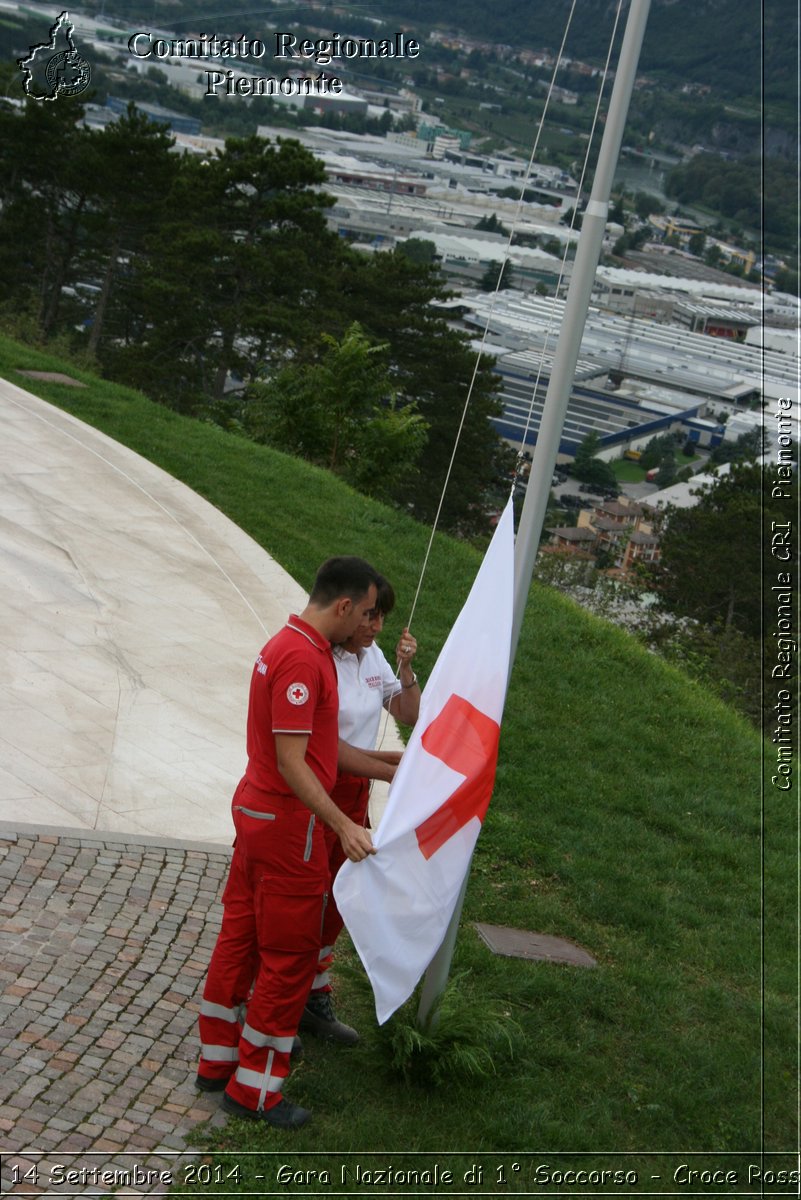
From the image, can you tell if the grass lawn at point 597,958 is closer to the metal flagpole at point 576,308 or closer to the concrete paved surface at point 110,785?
the concrete paved surface at point 110,785

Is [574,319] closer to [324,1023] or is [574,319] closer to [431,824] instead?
[431,824]

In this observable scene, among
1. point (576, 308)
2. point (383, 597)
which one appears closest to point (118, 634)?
point (383, 597)

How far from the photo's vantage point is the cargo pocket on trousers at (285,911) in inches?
167

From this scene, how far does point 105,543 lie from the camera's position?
33.9 feet

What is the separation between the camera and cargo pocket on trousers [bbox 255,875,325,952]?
13.9 feet

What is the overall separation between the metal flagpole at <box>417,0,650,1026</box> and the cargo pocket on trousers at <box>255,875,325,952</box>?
1.76 ft

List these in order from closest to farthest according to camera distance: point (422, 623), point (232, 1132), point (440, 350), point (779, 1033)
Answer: point (232, 1132), point (779, 1033), point (422, 623), point (440, 350)

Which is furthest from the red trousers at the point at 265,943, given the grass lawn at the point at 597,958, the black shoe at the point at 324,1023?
the black shoe at the point at 324,1023

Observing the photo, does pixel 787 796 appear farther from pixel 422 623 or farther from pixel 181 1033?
pixel 181 1033

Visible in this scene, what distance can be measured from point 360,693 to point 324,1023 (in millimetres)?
1335

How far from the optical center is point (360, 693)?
4.57 m

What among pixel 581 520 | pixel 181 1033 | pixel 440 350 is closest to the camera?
pixel 181 1033

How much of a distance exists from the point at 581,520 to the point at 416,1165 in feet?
76.7

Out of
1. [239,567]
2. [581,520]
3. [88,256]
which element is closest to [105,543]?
[239,567]
